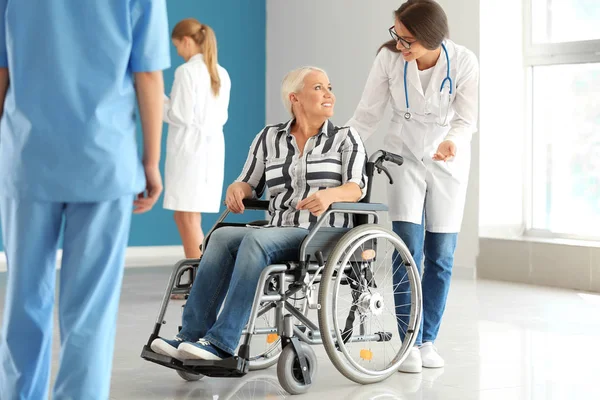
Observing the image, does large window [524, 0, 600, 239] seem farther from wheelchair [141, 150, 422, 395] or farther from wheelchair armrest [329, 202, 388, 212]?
wheelchair armrest [329, 202, 388, 212]

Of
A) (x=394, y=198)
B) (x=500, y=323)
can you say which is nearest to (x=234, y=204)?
(x=394, y=198)

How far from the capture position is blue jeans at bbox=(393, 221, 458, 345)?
3.00 meters

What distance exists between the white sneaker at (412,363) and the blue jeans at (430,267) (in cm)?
7

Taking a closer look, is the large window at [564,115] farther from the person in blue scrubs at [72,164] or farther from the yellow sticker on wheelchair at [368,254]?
the person in blue scrubs at [72,164]

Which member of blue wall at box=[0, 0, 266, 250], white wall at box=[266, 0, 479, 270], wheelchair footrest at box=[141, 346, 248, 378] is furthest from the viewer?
blue wall at box=[0, 0, 266, 250]

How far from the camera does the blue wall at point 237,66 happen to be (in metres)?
6.85

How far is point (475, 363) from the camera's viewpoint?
121 inches

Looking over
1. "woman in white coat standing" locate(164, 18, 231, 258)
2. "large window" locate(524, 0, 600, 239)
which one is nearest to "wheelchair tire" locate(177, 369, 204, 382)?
"woman in white coat standing" locate(164, 18, 231, 258)

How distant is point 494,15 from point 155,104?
4.10m

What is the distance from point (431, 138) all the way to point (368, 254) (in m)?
0.54

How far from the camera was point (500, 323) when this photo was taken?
153 inches

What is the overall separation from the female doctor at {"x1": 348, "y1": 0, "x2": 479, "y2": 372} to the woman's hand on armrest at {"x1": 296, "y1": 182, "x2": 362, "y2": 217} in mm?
322

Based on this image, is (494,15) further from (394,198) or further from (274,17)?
(394,198)

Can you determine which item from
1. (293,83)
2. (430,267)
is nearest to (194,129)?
(293,83)
